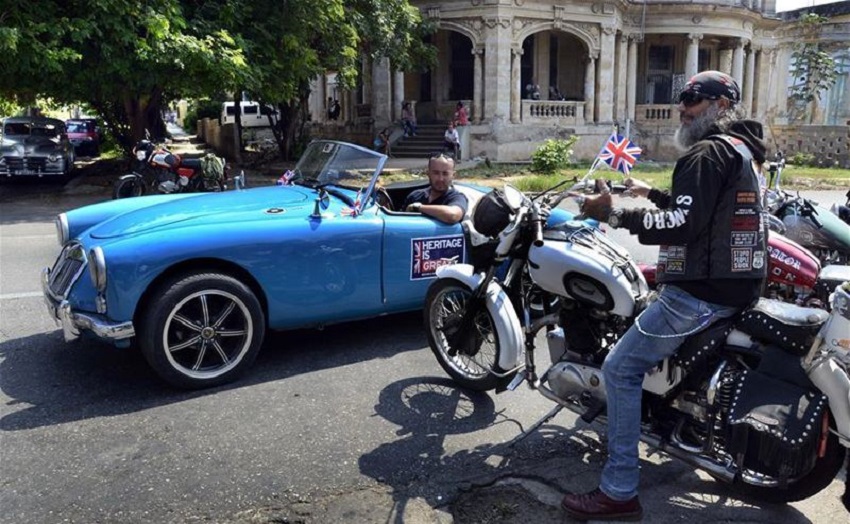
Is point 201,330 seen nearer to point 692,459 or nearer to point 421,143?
point 692,459

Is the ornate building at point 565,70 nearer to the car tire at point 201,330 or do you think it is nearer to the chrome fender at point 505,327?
the car tire at point 201,330

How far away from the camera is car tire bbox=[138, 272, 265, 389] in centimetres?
442

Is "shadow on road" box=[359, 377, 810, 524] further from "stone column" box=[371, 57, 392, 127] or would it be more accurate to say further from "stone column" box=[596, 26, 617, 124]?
"stone column" box=[596, 26, 617, 124]

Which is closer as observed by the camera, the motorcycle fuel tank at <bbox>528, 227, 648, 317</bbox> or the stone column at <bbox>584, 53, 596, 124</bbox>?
the motorcycle fuel tank at <bbox>528, 227, 648, 317</bbox>

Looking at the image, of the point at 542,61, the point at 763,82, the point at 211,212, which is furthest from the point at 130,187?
the point at 763,82

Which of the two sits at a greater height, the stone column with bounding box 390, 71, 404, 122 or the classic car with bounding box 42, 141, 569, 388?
the stone column with bounding box 390, 71, 404, 122

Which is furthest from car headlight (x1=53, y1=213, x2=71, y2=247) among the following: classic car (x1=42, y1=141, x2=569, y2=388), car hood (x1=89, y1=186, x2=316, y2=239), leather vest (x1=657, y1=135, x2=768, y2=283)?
leather vest (x1=657, y1=135, x2=768, y2=283)

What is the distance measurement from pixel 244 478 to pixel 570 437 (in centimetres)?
178

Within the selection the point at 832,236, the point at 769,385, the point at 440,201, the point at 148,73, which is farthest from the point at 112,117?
the point at 769,385

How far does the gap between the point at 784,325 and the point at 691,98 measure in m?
1.02

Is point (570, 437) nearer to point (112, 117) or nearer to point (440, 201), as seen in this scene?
point (440, 201)

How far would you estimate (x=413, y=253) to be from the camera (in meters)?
5.34

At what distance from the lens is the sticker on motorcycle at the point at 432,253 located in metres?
5.36

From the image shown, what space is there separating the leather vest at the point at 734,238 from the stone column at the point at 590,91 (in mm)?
25941
